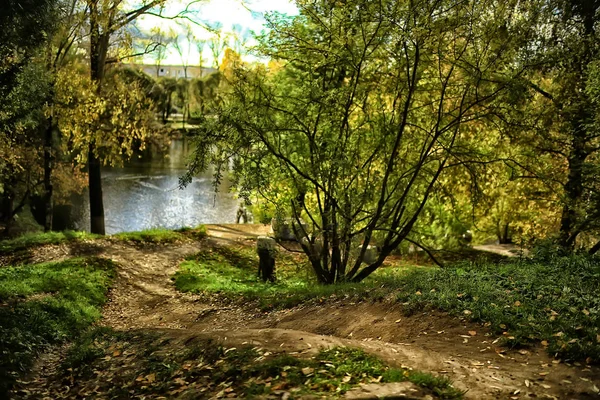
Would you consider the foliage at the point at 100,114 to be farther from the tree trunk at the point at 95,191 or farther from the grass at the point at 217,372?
the grass at the point at 217,372

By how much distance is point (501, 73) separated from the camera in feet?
30.2

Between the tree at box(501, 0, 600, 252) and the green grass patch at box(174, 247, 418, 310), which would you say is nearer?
the green grass patch at box(174, 247, 418, 310)

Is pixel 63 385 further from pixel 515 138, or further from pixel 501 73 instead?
pixel 515 138

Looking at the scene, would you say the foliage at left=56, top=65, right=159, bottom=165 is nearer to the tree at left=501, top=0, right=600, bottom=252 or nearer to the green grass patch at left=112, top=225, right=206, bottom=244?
the green grass patch at left=112, top=225, right=206, bottom=244

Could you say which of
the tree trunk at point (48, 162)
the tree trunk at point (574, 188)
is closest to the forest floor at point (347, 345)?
the tree trunk at point (574, 188)

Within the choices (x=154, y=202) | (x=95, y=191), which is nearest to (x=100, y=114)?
(x=95, y=191)

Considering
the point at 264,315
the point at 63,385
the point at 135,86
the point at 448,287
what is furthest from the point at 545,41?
the point at 135,86

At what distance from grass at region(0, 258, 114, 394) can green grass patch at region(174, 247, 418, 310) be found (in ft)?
7.12

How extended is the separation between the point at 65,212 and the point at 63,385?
939 inches

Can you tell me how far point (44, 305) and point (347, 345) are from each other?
579 cm

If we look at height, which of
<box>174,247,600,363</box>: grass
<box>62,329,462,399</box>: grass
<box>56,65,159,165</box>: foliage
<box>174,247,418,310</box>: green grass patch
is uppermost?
<box>56,65,159,165</box>: foliage

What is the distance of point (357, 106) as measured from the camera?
10.5 metres

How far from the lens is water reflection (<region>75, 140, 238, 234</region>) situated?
86.4ft

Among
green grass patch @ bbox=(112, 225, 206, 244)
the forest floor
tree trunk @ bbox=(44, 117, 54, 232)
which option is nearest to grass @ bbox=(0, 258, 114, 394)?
the forest floor
